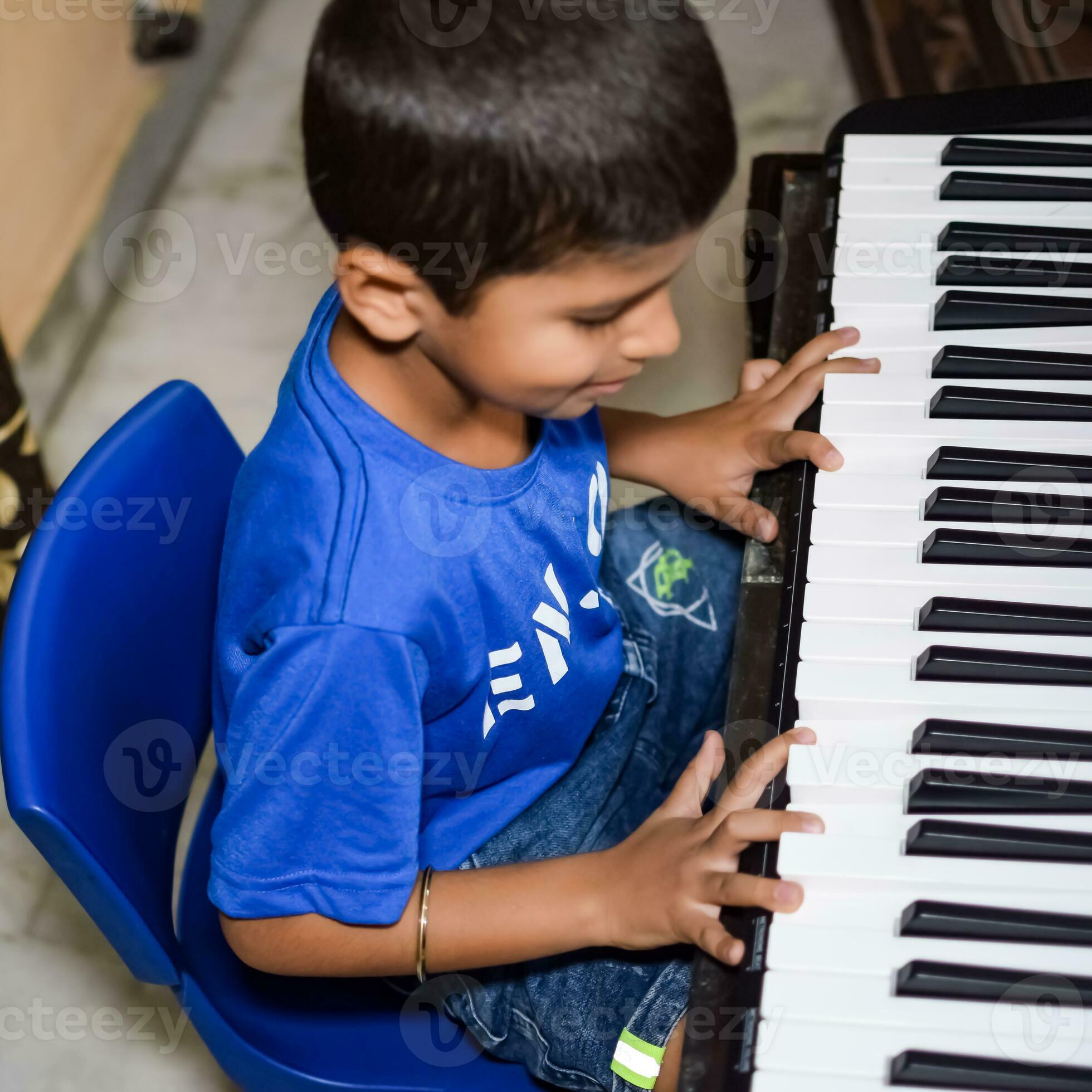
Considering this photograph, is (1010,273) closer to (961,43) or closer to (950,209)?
(950,209)

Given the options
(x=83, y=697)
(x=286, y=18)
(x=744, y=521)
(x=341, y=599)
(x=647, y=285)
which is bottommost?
(x=286, y=18)

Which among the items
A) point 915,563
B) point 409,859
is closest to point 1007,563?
point 915,563

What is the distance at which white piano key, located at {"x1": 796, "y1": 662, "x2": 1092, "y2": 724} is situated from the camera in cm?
92

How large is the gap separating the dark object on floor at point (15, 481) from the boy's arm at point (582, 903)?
3.04 ft

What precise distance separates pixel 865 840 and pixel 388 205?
0.52 m

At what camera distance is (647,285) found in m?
0.84

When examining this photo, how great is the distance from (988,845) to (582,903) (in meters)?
0.30

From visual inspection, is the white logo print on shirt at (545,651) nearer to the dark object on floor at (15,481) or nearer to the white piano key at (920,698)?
the white piano key at (920,698)

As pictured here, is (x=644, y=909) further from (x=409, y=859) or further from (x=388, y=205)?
(x=388, y=205)

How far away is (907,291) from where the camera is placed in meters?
1.18

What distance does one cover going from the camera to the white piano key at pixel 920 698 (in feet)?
3.00

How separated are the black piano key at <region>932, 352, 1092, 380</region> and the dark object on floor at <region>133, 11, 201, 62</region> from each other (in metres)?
2.11

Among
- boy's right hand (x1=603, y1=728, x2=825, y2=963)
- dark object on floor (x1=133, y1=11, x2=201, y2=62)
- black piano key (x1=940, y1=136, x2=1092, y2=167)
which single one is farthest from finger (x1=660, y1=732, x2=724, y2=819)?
dark object on floor (x1=133, y1=11, x2=201, y2=62)

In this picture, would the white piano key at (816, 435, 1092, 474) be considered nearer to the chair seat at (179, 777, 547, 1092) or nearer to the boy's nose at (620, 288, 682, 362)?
the boy's nose at (620, 288, 682, 362)
